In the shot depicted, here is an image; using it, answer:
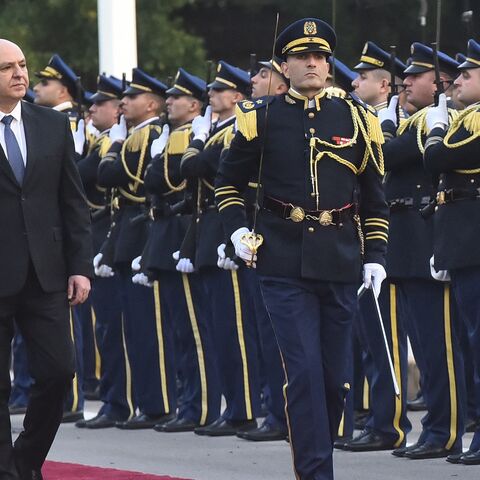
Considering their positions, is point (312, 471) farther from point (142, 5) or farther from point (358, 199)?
point (142, 5)

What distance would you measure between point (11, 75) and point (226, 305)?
2981mm

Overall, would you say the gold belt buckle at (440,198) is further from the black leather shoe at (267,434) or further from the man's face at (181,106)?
the man's face at (181,106)

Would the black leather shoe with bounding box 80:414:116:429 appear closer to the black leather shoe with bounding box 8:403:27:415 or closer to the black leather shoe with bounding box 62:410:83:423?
the black leather shoe with bounding box 62:410:83:423

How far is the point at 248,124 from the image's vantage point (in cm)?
809

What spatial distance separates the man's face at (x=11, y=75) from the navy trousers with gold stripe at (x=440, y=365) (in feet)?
8.19

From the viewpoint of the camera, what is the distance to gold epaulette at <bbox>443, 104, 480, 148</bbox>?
8961 mm

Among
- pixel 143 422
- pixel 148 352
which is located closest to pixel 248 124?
pixel 148 352

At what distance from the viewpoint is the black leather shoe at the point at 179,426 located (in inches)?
441

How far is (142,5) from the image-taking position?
60.7ft

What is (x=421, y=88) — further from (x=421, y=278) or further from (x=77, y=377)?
(x=77, y=377)

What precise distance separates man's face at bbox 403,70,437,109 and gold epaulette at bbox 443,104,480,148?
2.79 feet

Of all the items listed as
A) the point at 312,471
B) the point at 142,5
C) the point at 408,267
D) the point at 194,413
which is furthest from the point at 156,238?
the point at 142,5

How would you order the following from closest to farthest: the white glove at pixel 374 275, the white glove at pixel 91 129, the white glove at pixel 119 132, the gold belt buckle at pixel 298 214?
the gold belt buckle at pixel 298 214
the white glove at pixel 374 275
the white glove at pixel 119 132
the white glove at pixel 91 129

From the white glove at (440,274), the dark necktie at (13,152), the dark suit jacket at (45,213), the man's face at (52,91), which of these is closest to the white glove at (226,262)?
the white glove at (440,274)
